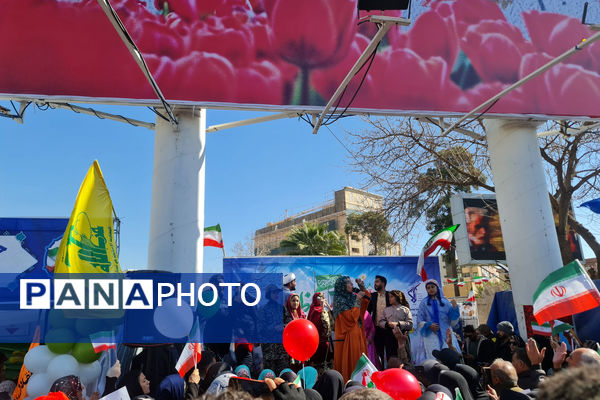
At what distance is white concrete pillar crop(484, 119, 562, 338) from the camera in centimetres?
739

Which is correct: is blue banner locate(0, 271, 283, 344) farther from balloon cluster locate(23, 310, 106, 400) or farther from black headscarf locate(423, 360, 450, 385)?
black headscarf locate(423, 360, 450, 385)

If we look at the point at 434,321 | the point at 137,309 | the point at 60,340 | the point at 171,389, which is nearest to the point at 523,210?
the point at 434,321

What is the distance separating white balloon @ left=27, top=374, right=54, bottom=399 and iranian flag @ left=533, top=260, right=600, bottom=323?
4957 millimetres

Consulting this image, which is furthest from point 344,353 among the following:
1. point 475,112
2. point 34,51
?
point 34,51

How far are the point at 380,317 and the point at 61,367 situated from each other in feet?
14.0

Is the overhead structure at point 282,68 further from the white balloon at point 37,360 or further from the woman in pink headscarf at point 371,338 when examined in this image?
the woman in pink headscarf at point 371,338

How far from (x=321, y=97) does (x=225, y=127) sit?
166cm

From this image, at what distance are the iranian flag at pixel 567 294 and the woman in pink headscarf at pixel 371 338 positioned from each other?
239cm

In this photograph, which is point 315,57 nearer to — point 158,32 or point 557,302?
point 158,32

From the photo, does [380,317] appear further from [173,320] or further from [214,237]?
[214,237]

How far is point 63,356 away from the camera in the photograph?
3.89m

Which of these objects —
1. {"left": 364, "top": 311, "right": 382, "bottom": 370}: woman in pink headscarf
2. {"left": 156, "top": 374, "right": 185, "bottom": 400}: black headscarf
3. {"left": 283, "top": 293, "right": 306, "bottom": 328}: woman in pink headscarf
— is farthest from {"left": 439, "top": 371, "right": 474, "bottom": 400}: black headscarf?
{"left": 364, "top": 311, "right": 382, "bottom": 370}: woman in pink headscarf

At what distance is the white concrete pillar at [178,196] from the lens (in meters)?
6.42

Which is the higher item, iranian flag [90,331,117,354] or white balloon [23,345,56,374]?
iranian flag [90,331,117,354]
